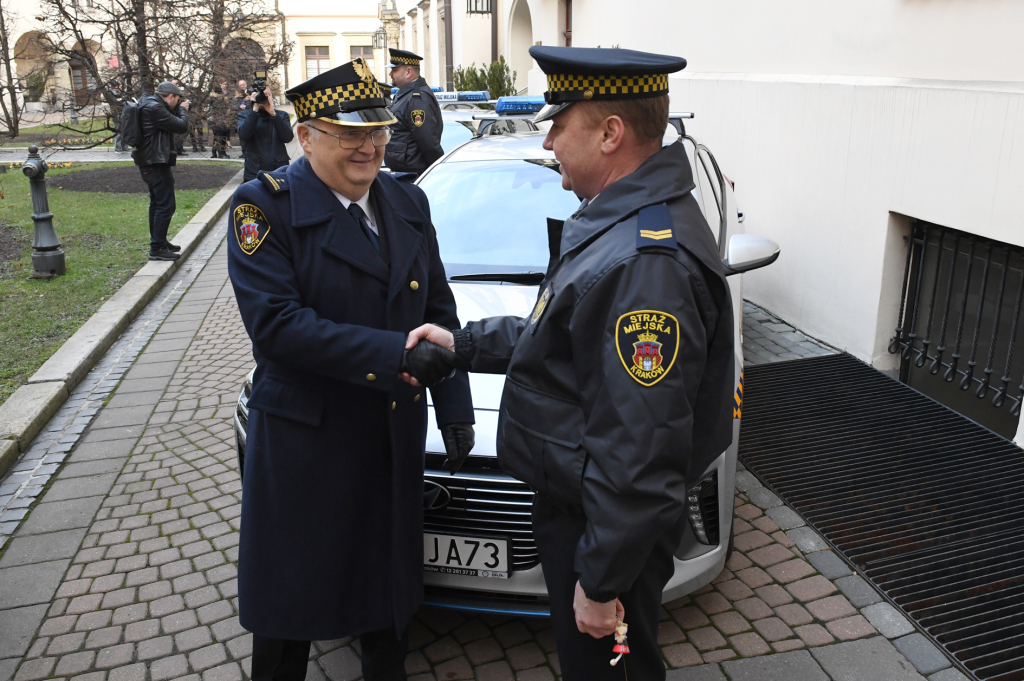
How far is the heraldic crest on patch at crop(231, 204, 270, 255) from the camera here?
2.35 meters

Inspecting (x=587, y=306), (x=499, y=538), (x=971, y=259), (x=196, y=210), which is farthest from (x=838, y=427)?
(x=196, y=210)

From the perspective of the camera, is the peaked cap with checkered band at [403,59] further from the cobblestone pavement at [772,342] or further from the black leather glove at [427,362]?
the black leather glove at [427,362]

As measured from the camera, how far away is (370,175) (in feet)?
8.13

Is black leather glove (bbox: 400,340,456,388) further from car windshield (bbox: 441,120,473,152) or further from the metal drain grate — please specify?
car windshield (bbox: 441,120,473,152)

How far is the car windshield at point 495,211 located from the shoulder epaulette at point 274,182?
165cm

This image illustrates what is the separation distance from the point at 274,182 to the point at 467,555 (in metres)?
1.38

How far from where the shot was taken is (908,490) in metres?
4.23

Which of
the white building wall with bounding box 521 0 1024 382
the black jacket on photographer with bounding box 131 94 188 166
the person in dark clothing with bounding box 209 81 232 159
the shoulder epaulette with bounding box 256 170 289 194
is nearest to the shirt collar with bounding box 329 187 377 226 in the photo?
the shoulder epaulette with bounding box 256 170 289 194

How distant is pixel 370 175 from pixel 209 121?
18374 mm

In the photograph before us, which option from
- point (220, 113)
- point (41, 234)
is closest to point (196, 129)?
point (220, 113)

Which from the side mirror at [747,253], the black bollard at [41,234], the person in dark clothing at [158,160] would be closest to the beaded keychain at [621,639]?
the side mirror at [747,253]

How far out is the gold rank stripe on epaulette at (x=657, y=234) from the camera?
5.80 feet

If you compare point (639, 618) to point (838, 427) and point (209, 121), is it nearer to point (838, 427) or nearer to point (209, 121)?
point (838, 427)

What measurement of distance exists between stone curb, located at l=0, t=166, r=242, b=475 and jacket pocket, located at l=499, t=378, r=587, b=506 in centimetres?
377
